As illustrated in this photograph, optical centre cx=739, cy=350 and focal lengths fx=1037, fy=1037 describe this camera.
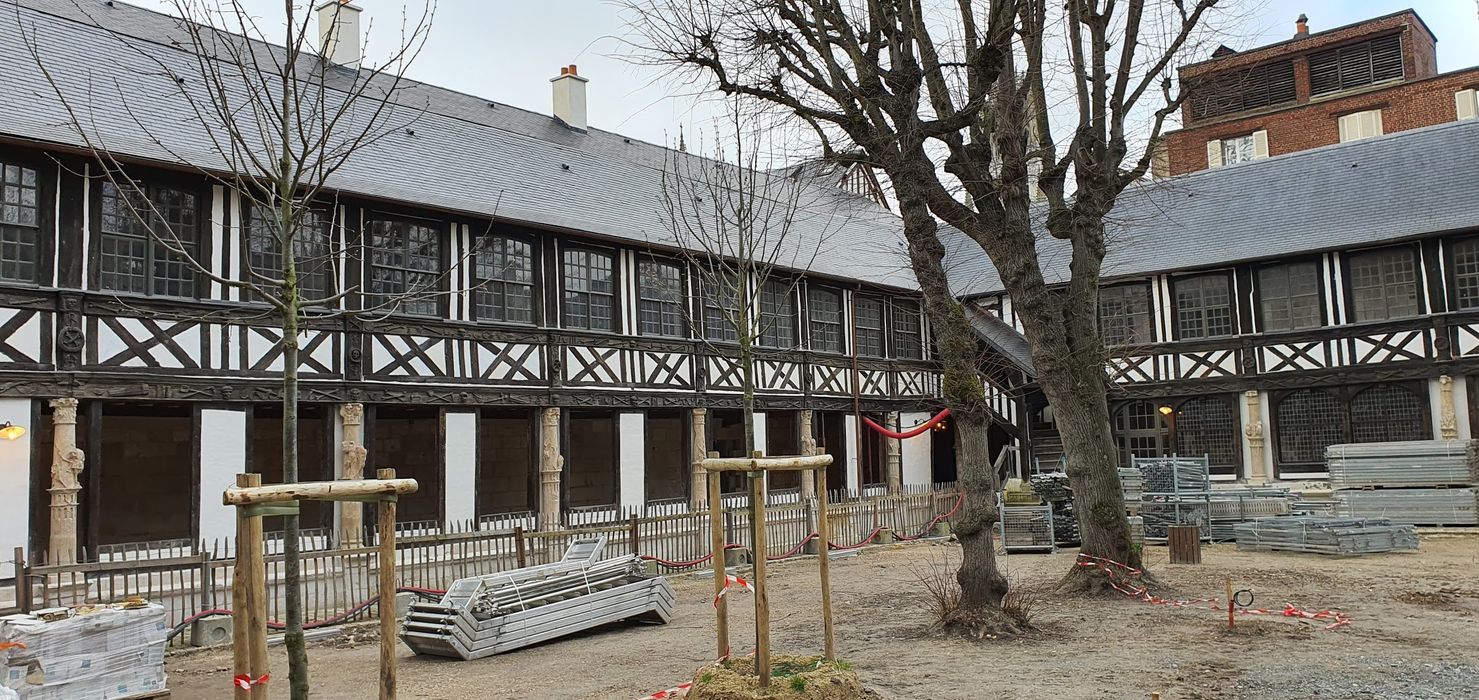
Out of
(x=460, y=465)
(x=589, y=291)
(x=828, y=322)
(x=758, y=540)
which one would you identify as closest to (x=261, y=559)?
(x=758, y=540)

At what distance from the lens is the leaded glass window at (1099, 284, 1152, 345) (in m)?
24.4

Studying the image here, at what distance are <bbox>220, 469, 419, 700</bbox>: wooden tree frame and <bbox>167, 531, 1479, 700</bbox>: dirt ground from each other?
10.6 feet

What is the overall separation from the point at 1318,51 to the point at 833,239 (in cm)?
2198

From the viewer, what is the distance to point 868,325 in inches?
963

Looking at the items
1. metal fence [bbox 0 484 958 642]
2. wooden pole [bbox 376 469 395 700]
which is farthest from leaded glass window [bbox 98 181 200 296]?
wooden pole [bbox 376 469 395 700]

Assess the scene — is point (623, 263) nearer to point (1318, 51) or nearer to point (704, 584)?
point (704, 584)

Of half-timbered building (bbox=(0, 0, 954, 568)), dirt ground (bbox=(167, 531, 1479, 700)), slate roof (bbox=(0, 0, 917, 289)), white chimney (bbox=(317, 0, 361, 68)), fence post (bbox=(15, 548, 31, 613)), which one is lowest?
dirt ground (bbox=(167, 531, 1479, 700))

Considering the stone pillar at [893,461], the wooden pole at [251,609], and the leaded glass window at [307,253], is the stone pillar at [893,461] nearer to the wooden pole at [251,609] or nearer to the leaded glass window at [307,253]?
the leaded glass window at [307,253]

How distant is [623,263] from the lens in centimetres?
1847

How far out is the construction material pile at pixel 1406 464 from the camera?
17.8 metres

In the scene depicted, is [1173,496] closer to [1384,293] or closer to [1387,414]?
[1387,414]

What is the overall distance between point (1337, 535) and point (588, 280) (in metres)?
12.3

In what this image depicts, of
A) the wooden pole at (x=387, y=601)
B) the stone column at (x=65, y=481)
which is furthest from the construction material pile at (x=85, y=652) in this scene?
the stone column at (x=65, y=481)

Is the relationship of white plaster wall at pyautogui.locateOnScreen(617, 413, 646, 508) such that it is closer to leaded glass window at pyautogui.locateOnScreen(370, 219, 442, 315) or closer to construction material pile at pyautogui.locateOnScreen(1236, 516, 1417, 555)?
leaded glass window at pyautogui.locateOnScreen(370, 219, 442, 315)
